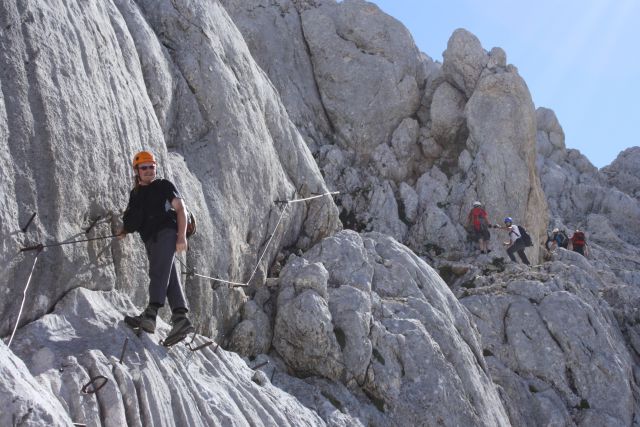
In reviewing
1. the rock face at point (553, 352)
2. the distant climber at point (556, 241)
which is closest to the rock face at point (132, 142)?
the rock face at point (553, 352)

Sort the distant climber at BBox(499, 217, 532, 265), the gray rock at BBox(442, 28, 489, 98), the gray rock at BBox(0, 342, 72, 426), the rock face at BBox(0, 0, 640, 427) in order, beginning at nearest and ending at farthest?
the gray rock at BBox(0, 342, 72, 426) → the rock face at BBox(0, 0, 640, 427) → the distant climber at BBox(499, 217, 532, 265) → the gray rock at BBox(442, 28, 489, 98)

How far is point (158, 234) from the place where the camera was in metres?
12.6

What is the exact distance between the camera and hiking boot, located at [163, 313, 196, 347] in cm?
1244

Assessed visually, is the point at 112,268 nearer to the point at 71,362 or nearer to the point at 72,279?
the point at 72,279

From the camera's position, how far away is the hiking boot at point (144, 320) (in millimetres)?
12359

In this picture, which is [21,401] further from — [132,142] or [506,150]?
[506,150]

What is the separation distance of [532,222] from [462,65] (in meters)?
10.7

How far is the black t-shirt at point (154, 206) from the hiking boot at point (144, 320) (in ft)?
4.55

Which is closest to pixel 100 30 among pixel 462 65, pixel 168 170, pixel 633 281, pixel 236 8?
pixel 168 170

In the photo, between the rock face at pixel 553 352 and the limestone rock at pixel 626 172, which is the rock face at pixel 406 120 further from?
the limestone rock at pixel 626 172

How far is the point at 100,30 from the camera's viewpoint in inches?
606

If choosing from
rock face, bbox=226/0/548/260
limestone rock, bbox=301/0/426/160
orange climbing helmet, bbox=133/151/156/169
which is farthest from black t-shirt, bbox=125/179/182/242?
limestone rock, bbox=301/0/426/160

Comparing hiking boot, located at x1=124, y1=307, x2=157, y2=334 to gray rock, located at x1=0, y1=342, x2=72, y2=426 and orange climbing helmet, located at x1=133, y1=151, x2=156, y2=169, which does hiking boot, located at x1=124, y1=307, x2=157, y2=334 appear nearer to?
orange climbing helmet, located at x1=133, y1=151, x2=156, y2=169

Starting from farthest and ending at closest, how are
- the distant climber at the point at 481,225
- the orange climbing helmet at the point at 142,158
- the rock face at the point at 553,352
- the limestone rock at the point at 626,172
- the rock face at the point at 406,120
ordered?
the limestone rock at the point at 626,172, the rock face at the point at 406,120, the distant climber at the point at 481,225, the rock face at the point at 553,352, the orange climbing helmet at the point at 142,158
